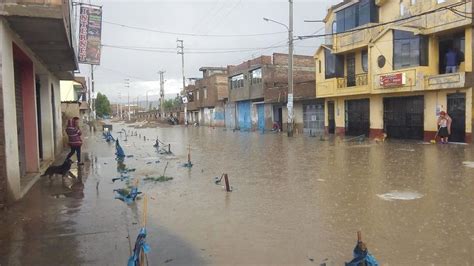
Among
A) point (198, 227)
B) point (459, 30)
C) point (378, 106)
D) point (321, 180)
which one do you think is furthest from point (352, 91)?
point (198, 227)

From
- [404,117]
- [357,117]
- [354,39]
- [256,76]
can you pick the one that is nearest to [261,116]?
[256,76]

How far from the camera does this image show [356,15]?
28875 mm

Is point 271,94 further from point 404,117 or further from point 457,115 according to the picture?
point 457,115

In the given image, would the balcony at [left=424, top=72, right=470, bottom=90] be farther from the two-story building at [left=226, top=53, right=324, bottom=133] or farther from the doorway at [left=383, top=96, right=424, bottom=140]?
the two-story building at [left=226, top=53, right=324, bottom=133]

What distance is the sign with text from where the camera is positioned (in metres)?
24.2

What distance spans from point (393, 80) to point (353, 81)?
563 cm

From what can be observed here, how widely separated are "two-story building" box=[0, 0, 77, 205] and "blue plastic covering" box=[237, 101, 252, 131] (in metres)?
32.4

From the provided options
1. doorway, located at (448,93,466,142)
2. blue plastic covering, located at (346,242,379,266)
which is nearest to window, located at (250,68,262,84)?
doorway, located at (448,93,466,142)

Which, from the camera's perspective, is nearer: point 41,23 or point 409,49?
point 41,23

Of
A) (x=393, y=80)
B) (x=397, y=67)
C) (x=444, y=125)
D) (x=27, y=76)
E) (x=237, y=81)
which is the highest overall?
(x=237, y=81)

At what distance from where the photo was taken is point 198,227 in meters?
6.96

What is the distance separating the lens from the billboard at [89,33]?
70.6 ft

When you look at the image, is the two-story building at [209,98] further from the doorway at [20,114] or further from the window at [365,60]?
the doorway at [20,114]

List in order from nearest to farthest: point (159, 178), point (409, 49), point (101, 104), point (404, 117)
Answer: point (159, 178) → point (409, 49) → point (404, 117) → point (101, 104)
